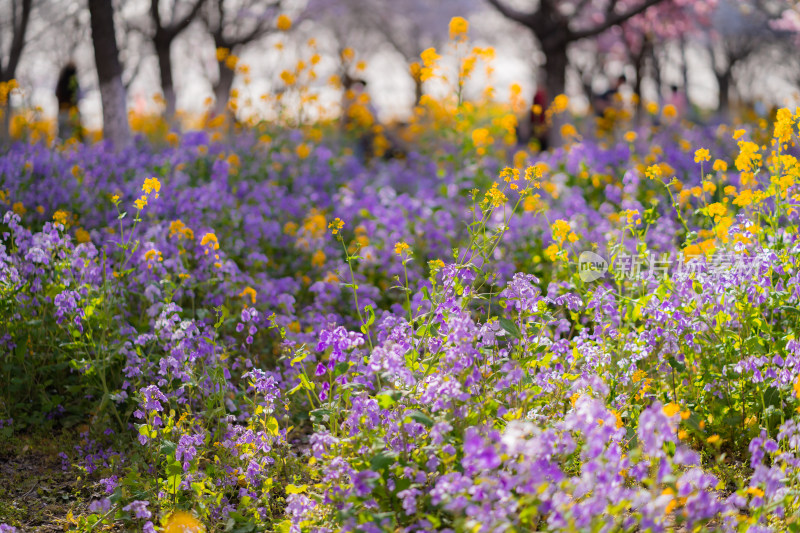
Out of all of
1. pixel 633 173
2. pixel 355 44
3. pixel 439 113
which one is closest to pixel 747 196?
pixel 633 173

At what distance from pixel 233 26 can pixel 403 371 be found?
55.9 feet

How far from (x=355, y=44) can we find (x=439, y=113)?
26028mm

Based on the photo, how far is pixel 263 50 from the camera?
26266 mm

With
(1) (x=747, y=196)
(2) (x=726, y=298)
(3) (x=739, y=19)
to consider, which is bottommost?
(2) (x=726, y=298)

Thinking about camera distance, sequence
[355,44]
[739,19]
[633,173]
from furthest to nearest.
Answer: [355,44]
[739,19]
[633,173]

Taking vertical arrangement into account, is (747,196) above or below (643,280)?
above

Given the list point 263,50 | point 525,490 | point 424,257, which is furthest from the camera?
point 263,50

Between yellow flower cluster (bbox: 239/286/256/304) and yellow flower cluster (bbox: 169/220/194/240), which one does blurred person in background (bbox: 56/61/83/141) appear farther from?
yellow flower cluster (bbox: 239/286/256/304)

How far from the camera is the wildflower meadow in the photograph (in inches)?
97.0

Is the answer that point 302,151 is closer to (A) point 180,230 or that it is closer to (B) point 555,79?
(A) point 180,230

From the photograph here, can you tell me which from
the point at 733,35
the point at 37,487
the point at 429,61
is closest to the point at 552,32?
the point at 429,61

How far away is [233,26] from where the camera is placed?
17.9 m

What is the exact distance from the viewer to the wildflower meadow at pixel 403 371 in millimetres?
2463

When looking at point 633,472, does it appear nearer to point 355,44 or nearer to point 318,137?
point 318,137
